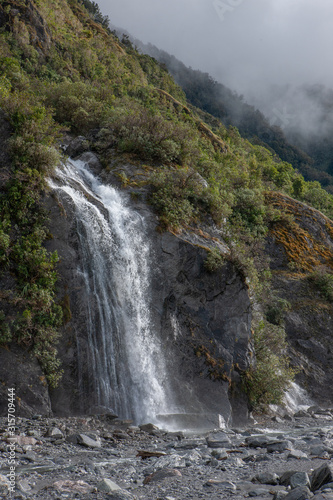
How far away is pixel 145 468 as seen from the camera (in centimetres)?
739

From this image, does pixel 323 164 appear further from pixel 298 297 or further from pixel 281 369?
pixel 281 369

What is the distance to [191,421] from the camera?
44.6ft

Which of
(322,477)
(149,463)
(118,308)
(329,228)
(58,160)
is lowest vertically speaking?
(149,463)

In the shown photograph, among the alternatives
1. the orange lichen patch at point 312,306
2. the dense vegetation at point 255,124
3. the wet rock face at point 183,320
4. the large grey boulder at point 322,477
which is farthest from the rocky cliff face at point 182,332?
the dense vegetation at point 255,124

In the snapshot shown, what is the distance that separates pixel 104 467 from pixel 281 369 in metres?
12.7

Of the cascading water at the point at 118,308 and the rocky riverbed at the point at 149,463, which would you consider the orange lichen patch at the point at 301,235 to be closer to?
the cascading water at the point at 118,308

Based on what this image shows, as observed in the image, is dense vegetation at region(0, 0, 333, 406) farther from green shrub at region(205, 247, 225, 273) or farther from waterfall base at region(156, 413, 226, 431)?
waterfall base at region(156, 413, 226, 431)

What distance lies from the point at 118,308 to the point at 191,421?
504cm

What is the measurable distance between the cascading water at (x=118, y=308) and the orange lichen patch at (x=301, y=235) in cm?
1601

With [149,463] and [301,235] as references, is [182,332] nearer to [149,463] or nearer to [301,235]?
[149,463]

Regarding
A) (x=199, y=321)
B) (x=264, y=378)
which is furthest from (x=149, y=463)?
(x=264, y=378)

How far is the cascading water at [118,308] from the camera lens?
13.1m

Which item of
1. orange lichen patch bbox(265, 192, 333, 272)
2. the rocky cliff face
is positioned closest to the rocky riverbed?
the rocky cliff face

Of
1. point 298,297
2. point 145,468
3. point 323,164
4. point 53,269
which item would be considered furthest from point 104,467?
point 323,164
